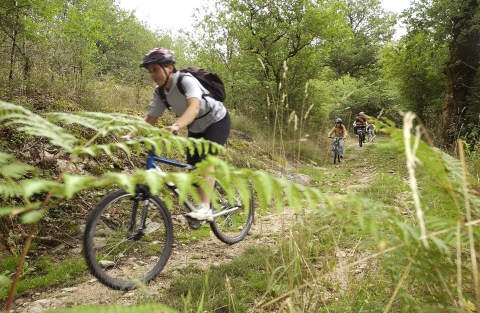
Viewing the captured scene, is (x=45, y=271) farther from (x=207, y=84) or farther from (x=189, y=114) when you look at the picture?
(x=207, y=84)

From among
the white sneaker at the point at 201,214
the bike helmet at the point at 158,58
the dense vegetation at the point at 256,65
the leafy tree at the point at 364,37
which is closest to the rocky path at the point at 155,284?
the white sneaker at the point at 201,214

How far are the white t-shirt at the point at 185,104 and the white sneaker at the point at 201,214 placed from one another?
86 centimetres

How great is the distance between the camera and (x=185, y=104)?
3.01 m

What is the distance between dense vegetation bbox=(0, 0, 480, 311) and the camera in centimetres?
488

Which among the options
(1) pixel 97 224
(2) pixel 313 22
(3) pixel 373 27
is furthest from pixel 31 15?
(3) pixel 373 27

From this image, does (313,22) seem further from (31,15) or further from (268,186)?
(268,186)

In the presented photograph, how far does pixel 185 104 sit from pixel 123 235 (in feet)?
4.71

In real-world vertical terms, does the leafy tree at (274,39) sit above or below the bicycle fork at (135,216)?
above

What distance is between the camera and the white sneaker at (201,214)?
3.00 metres

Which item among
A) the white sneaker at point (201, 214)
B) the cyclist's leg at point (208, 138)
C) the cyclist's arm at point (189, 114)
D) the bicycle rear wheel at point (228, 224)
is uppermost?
the cyclist's arm at point (189, 114)

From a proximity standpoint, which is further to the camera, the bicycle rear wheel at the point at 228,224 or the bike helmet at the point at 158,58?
the bicycle rear wheel at the point at 228,224

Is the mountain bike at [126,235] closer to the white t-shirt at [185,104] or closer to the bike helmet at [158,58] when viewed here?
the white t-shirt at [185,104]

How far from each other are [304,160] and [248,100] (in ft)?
14.3

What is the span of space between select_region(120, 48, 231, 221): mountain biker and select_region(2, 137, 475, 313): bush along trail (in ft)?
2.28
